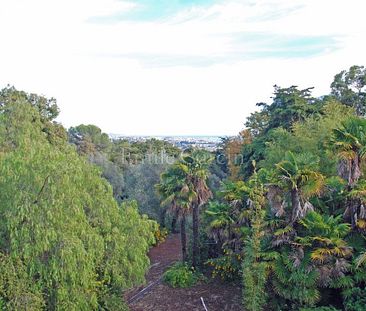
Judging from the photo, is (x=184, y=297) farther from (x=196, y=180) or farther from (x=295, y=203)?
(x=295, y=203)

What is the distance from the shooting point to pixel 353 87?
85.4 ft

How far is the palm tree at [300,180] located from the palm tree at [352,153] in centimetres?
75

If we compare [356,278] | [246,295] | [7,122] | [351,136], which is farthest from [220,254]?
[7,122]

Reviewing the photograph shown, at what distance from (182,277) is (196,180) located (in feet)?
13.4

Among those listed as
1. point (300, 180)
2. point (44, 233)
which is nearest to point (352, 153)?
point (300, 180)

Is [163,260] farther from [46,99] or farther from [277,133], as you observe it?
[46,99]

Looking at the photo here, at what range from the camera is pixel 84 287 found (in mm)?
8062

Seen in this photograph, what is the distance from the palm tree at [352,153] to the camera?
1058 cm

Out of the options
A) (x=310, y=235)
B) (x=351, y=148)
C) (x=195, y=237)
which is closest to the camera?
(x=351, y=148)

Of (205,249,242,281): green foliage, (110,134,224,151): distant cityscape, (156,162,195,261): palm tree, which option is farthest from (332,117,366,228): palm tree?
(110,134,224,151): distant cityscape

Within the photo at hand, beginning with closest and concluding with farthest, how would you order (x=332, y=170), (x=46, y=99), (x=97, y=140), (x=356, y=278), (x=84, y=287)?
(x=84, y=287) < (x=356, y=278) < (x=332, y=170) < (x=46, y=99) < (x=97, y=140)

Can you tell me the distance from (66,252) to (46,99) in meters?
16.8

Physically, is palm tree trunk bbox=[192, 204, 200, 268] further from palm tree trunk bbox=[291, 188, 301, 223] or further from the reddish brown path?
palm tree trunk bbox=[291, 188, 301, 223]

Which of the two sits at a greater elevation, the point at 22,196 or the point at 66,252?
the point at 22,196
